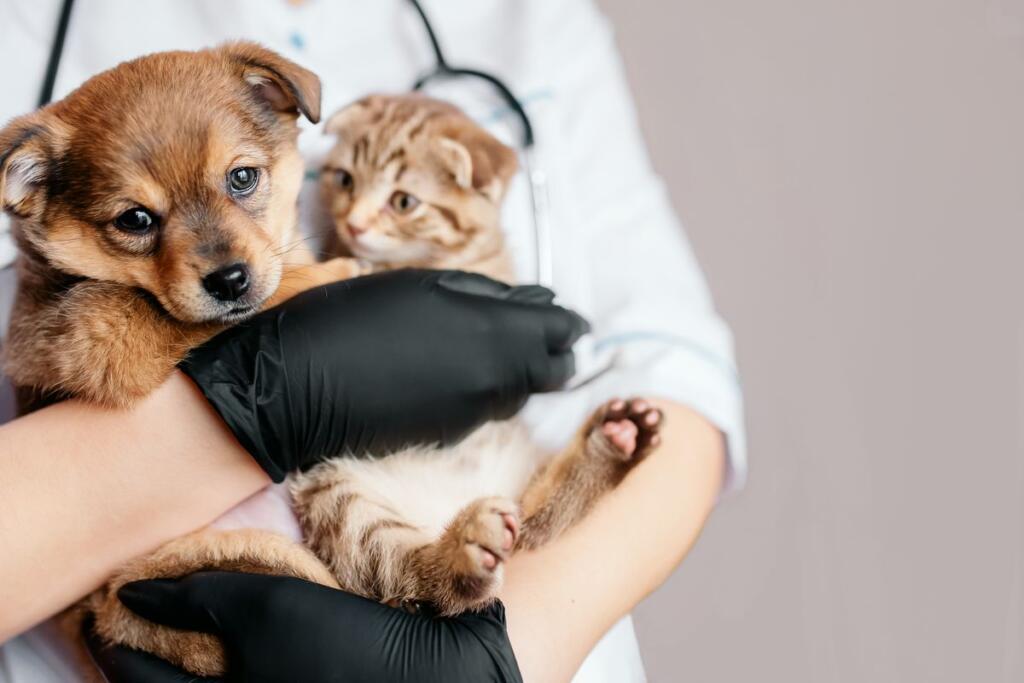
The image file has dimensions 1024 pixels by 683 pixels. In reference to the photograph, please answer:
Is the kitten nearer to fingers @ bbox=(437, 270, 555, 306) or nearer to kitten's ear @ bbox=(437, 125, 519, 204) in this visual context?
kitten's ear @ bbox=(437, 125, 519, 204)

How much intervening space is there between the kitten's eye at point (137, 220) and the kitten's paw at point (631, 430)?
94 cm

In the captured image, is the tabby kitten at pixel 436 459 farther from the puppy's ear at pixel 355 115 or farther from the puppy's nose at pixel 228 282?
the puppy's nose at pixel 228 282

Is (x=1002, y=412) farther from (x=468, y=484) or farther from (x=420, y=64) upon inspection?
(x=420, y=64)

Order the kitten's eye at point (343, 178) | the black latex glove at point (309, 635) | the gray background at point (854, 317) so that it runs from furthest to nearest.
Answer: the gray background at point (854, 317) < the kitten's eye at point (343, 178) < the black latex glove at point (309, 635)

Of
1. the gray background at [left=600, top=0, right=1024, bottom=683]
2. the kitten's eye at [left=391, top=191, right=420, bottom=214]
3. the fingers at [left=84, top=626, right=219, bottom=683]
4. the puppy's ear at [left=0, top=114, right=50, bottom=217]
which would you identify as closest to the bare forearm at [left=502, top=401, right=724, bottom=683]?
the fingers at [left=84, top=626, right=219, bottom=683]

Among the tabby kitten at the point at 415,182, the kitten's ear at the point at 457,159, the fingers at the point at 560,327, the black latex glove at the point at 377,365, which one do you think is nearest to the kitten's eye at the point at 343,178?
the tabby kitten at the point at 415,182

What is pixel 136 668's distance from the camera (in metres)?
1.49

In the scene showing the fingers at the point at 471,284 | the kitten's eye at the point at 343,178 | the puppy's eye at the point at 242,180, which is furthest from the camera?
the kitten's eye at the point at 343,178

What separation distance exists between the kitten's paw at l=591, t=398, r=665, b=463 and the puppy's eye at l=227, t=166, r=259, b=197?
0.84 meters

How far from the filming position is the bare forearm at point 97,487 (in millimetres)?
1481

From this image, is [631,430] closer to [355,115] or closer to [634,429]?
[634,429]

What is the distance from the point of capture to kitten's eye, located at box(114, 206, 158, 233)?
1496 mm

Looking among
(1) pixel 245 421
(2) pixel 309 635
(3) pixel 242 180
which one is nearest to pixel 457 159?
(3) pixel 242 180

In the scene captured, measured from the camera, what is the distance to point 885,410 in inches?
108
